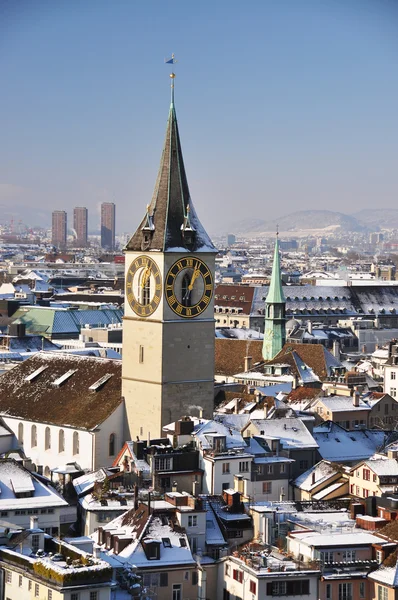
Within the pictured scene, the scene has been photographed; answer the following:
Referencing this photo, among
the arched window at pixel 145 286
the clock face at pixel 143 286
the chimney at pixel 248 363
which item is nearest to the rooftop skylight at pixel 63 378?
the clock face at pixel 143 286

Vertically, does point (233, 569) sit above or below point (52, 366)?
below

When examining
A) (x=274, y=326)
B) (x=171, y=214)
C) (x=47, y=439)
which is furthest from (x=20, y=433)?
(x=274, y=326)

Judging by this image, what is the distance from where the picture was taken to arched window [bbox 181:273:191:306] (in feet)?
221

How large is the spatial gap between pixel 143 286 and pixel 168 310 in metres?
1.50

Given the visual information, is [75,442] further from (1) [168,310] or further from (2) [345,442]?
(2) [345,442]

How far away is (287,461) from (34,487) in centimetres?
1189

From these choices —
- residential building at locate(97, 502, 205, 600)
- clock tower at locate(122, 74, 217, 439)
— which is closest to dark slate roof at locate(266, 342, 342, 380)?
clock tower at locate(122, 74, 217, 439)

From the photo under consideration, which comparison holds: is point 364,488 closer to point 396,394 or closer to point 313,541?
point 313,541

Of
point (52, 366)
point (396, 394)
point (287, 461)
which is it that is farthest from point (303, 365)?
point (287, 461)

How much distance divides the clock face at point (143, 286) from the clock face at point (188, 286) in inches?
20.1

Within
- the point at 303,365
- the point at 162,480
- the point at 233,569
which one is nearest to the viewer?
the point at 233,569

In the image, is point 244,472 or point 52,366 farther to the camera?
point 52,366

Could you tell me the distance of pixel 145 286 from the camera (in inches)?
2667

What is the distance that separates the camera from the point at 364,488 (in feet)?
207
